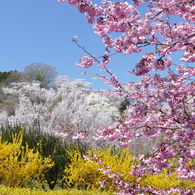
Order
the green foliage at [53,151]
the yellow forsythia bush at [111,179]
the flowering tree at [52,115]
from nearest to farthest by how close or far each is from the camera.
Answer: the yellow forsythia bush at [111,179] < the green foliage at [53,151] < the flowering tree at [52,115]

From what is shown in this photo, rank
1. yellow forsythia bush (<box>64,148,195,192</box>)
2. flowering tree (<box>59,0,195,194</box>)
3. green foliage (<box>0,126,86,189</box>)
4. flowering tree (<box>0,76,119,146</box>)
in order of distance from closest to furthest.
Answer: flowering tree (<box>59,0,195,194</box>)
yellow forsythia bush (<box>64,148,195,192</box>)
green foliage (<box>0,126,86,189</box>)
flowering tree (<box>0,76,119,146</box>)

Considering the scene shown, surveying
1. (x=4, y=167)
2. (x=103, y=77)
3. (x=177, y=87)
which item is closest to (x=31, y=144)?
(x=4, y=167)

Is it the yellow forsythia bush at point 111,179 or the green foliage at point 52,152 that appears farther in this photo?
the green foliage at point 52,152

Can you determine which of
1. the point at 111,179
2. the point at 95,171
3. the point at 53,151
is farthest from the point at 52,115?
the point at 111,179

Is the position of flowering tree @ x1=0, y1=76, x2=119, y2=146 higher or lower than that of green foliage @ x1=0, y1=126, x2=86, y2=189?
higher

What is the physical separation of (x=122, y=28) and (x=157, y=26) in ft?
6.12

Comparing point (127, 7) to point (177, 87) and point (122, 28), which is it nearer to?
point (122, 28)

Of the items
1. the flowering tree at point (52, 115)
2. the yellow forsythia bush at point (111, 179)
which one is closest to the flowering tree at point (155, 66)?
the yellow forsythia bush at point (111, 179)

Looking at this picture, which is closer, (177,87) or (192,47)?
(192,47)

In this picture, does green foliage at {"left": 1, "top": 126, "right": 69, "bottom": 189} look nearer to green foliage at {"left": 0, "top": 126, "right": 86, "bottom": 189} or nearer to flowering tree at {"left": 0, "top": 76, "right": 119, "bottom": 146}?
green foliage at {"left": 0, "top": 126, "right": 86, "bottom": 189}

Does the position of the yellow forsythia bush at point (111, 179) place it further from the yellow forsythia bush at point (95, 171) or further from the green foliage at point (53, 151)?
the green foliage at point (53, 151)

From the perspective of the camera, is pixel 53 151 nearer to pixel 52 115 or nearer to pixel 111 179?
pixel 111 179

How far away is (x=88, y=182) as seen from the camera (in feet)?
29.2

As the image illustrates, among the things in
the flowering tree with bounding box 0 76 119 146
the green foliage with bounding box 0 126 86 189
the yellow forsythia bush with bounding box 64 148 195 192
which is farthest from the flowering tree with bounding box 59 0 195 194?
the flowering tree with bounding box 0 76 119 146
